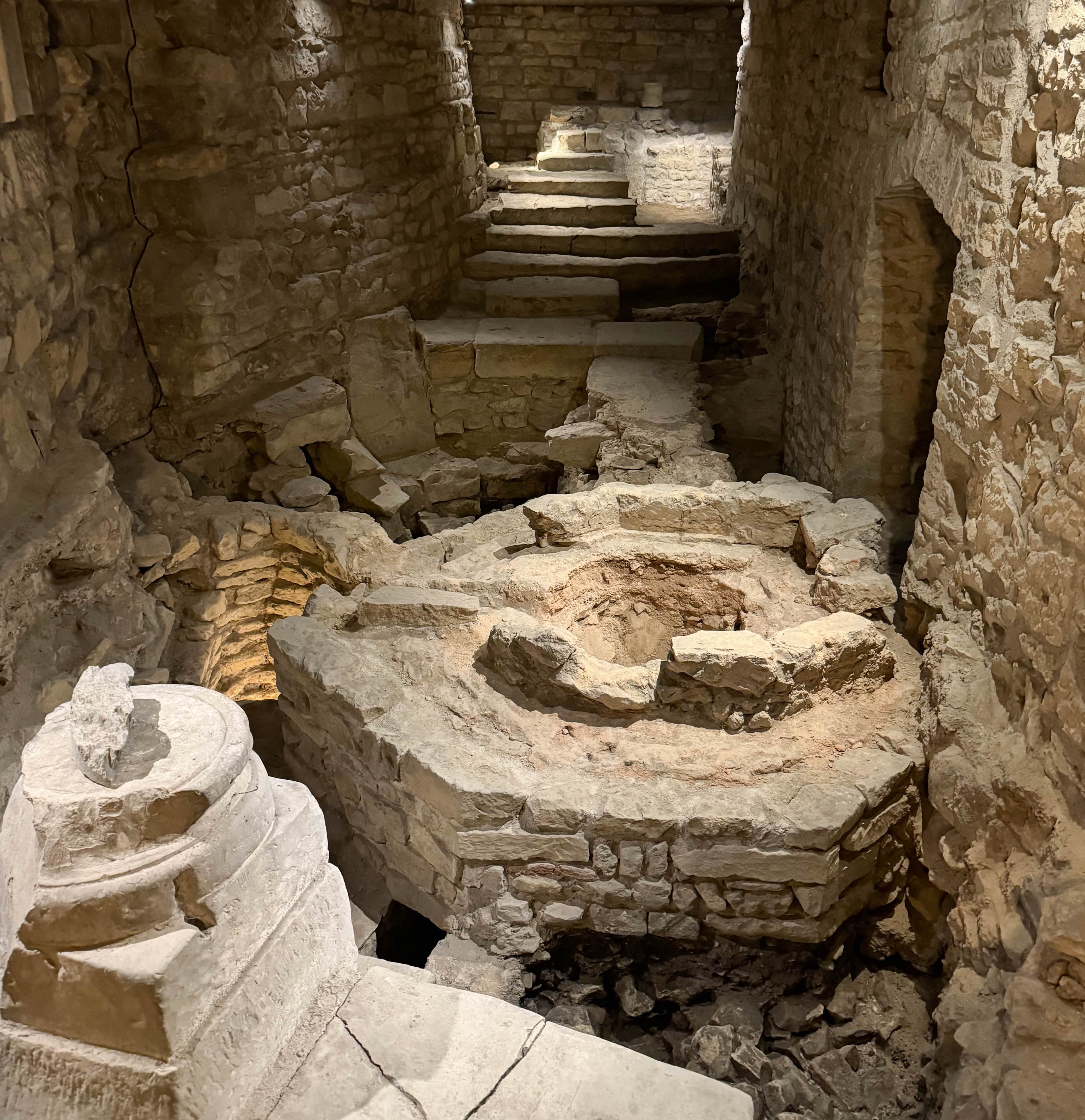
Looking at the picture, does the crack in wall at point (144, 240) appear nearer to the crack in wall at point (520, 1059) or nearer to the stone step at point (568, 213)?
the stone step at point (568, 213)

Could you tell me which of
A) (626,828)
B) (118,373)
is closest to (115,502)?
(118,373)

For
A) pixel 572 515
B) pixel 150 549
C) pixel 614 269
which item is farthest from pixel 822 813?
pixel 614 269

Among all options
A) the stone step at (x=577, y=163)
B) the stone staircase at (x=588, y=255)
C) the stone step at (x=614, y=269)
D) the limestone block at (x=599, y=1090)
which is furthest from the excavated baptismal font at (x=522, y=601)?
the stone step at (x=577, y=163)

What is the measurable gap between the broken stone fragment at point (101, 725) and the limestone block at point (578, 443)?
4870mm

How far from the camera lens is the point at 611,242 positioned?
908cm

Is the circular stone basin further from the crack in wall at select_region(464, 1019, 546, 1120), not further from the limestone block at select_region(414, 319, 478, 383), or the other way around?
the limestone block at select_region(414, 319, 478, 383)

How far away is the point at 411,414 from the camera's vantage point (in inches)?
312

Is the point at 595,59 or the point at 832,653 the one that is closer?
the point at 832,653

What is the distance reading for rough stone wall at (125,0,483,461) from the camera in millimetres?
5824

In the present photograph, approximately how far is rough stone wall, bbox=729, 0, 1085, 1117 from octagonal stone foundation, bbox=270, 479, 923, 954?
36cm

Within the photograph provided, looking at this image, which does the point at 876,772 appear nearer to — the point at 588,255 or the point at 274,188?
the point at 274,188

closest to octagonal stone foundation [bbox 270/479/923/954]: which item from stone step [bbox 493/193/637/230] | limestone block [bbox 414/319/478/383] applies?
limestone block [bbox 414/319/478/383]

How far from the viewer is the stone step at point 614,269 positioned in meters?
8.73

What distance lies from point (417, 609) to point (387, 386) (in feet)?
11.9
